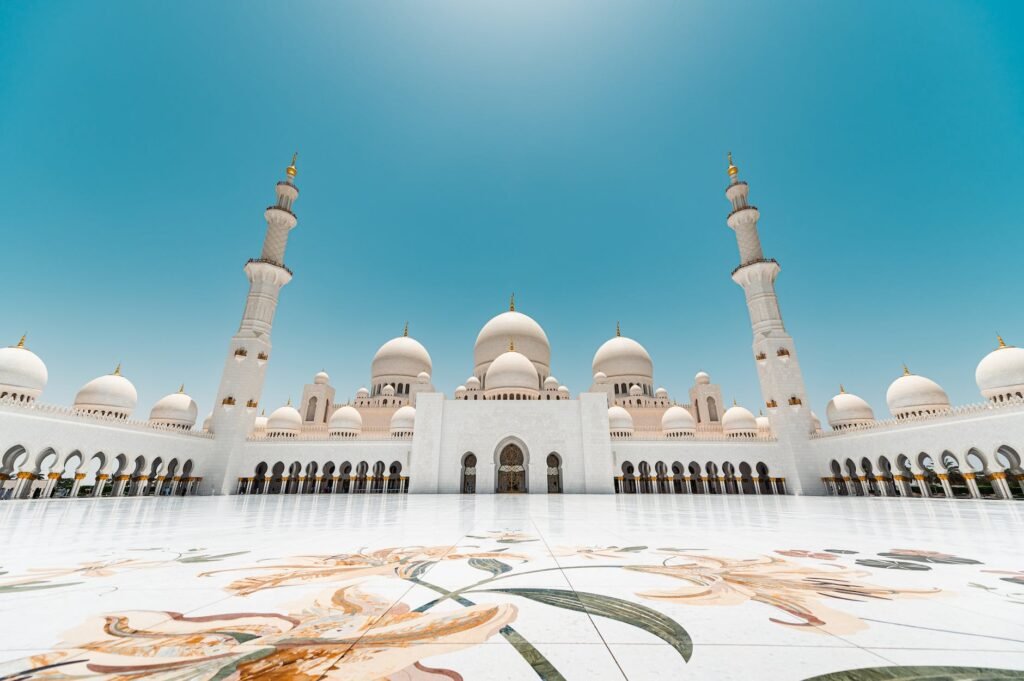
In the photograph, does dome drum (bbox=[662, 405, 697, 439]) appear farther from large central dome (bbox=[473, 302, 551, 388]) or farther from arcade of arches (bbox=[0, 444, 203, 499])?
arcade of arches (bbox=[0, 444, 203, 499])

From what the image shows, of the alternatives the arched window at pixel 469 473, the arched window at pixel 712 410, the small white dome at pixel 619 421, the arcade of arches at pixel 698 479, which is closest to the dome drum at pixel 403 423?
the arched window at pixel 469 473

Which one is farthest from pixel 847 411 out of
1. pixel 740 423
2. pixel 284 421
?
pixel 284 421

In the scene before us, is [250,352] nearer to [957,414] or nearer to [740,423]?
[740,423]

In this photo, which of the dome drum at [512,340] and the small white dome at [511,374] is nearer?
the small white dome at [511,374]

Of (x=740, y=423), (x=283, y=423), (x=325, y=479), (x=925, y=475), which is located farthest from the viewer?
(x=283, y=423)

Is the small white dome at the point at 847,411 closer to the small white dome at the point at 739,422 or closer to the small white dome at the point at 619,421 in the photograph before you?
the small white dome at the point at 739,422

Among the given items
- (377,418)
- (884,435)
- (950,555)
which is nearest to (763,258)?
(884,435)

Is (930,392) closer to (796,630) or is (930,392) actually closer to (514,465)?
(514,465)
